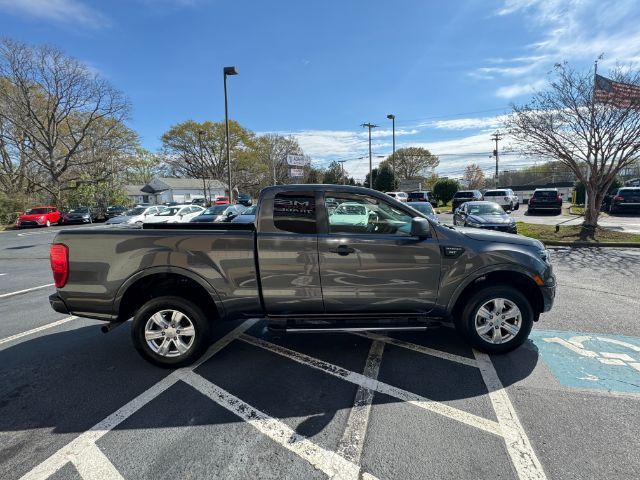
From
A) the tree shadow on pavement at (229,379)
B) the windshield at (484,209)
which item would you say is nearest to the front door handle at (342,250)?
the tree shadow on pavement at (229,379)

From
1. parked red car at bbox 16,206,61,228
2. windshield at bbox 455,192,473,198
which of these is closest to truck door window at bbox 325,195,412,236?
windshield at bbox 455,192,473,198

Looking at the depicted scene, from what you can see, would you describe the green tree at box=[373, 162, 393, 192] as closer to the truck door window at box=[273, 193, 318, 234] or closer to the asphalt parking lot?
the asphalt parking lot

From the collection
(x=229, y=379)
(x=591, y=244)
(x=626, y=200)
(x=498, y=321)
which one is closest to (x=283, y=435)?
(x=229, y=379)

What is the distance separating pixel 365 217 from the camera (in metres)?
3.88

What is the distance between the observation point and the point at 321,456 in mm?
2406

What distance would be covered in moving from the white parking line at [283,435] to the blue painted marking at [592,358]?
2.36 m

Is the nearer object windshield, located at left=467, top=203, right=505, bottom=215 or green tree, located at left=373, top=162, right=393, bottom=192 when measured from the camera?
windshield, located at left=467, top=203, right=505, bottom=215

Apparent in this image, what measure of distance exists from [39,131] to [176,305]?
147 feet

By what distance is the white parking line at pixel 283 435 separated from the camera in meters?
2.30

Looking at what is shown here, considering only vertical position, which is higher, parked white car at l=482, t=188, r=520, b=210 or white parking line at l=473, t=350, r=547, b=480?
parked white car at l=482, t=188, r=520, b=210

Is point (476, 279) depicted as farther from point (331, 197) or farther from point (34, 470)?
point (34, 470)

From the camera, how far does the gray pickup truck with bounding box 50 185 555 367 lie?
11.7 ft

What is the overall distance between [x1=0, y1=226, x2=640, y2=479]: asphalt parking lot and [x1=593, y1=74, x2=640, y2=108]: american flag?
33.8 feet

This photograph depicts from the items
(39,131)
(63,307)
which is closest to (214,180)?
(39,131)
